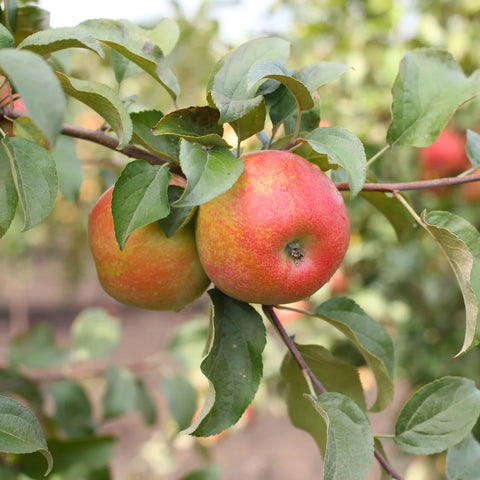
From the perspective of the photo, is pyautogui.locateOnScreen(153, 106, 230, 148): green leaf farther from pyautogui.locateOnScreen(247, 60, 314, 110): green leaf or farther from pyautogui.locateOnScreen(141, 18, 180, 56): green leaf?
pyautogui.locateOnScreen(141, 18, 180, 56): green leaf

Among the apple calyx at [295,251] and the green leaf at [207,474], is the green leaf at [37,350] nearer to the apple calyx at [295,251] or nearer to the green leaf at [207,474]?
the green leaf at [207,474]

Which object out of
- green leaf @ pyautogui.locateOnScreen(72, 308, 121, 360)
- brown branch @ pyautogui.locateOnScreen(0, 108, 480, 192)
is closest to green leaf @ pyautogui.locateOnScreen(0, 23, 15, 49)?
brown branch @ pyautogui.locateOnScreen(0, 108, 480, 192)

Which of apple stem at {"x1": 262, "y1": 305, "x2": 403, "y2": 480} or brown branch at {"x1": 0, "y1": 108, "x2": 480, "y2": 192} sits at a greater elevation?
brown branch at {"x1": 0, "y1": 108, "x2": 480, "y2": 192}

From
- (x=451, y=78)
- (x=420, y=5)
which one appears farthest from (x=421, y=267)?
(x=451, y=78)

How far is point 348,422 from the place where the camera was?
488mm

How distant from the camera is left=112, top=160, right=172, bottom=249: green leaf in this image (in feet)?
1.57

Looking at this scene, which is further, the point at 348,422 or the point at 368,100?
the point at 368,100

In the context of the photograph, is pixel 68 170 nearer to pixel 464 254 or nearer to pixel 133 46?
pixel 133 46

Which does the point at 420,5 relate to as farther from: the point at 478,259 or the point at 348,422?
the point at 348,422

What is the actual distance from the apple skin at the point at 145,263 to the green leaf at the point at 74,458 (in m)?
0.32

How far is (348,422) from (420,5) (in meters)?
1.76

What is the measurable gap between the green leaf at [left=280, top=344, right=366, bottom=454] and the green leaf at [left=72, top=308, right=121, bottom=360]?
29.9 inches

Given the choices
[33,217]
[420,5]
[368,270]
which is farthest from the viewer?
[368,270]

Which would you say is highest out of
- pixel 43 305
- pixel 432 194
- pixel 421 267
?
pixel 432 194
